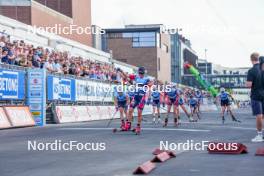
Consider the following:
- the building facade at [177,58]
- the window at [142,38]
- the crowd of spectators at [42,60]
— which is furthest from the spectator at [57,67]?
the building facade at [177,58]

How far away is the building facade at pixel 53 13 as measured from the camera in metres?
53.7

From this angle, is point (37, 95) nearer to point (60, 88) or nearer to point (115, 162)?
point (60, 88)

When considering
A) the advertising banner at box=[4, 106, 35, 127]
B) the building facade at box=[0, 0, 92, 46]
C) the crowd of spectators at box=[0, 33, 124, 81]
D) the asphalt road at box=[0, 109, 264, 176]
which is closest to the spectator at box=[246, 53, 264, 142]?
the asphalt road at box=[0, 109, 264, 176]

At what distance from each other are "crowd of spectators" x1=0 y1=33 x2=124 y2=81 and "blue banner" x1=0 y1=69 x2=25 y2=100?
0.56 m

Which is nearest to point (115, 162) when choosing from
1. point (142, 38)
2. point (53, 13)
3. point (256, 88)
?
point (256, 88)

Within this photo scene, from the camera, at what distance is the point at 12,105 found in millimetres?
22344

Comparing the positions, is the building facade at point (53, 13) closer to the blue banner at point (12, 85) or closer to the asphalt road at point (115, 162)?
the blue banner at point (12, 85)

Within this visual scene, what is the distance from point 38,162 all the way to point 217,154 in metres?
3.71

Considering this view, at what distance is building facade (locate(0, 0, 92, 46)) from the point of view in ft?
176

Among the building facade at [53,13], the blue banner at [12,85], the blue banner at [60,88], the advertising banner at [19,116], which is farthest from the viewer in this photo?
the building facade at [53,13]

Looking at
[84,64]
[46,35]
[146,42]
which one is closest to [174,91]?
[84,64]

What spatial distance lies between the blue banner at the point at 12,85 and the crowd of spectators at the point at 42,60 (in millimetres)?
562

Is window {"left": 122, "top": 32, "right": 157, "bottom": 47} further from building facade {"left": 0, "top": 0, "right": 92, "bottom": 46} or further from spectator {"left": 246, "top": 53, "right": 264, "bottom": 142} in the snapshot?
spectator {"left": 246, "top": 53, "right": 264, "bottom": 142}

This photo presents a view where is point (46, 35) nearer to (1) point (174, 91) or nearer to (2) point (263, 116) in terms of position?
(1) point (174, 91)
